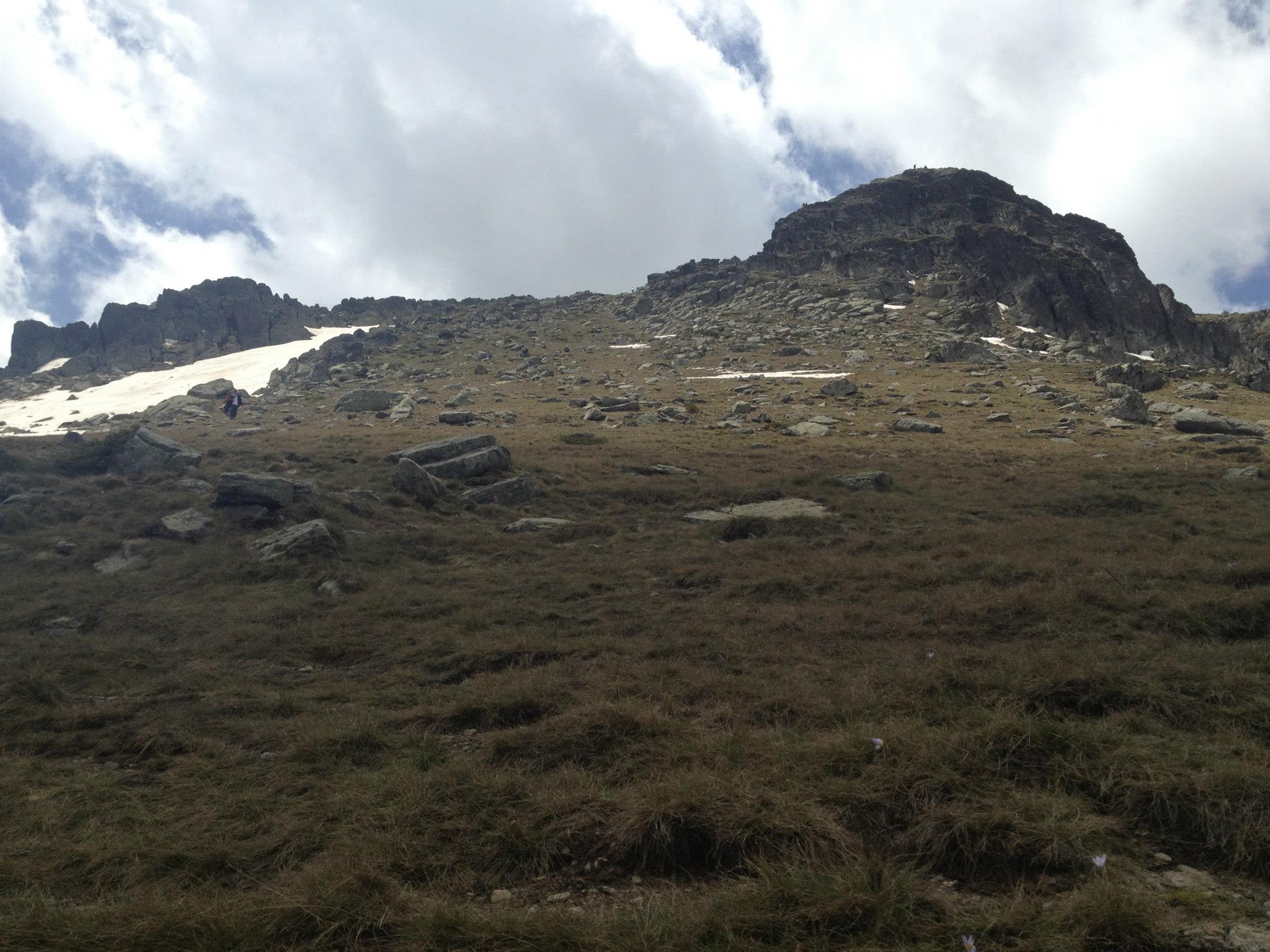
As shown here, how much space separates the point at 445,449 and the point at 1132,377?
47.2 metres

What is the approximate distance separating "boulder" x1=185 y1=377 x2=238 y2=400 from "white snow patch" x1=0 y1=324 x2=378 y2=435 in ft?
15.1

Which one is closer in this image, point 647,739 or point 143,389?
point 647,739

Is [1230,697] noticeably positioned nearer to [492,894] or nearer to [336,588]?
[492,894]

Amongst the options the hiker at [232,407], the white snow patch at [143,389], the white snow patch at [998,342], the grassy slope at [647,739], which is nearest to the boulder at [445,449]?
the grassy slope at [647,739]

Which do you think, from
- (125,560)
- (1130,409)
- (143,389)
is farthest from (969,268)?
(143,389)

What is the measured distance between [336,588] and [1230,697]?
1245 centimetres

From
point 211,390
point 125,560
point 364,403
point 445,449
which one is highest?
point 211,390

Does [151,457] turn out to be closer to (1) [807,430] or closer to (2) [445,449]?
(2) [445,449]

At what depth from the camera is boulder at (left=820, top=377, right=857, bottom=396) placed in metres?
44.0

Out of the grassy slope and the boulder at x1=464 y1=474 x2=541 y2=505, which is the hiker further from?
the boulder at x1=464 y1=474 x2=541 y2=505

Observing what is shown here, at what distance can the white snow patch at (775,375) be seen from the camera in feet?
173

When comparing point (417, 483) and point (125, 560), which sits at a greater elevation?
point (417, 483)

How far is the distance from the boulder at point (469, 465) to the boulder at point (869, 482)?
36.3 feet

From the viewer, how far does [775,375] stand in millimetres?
54969
